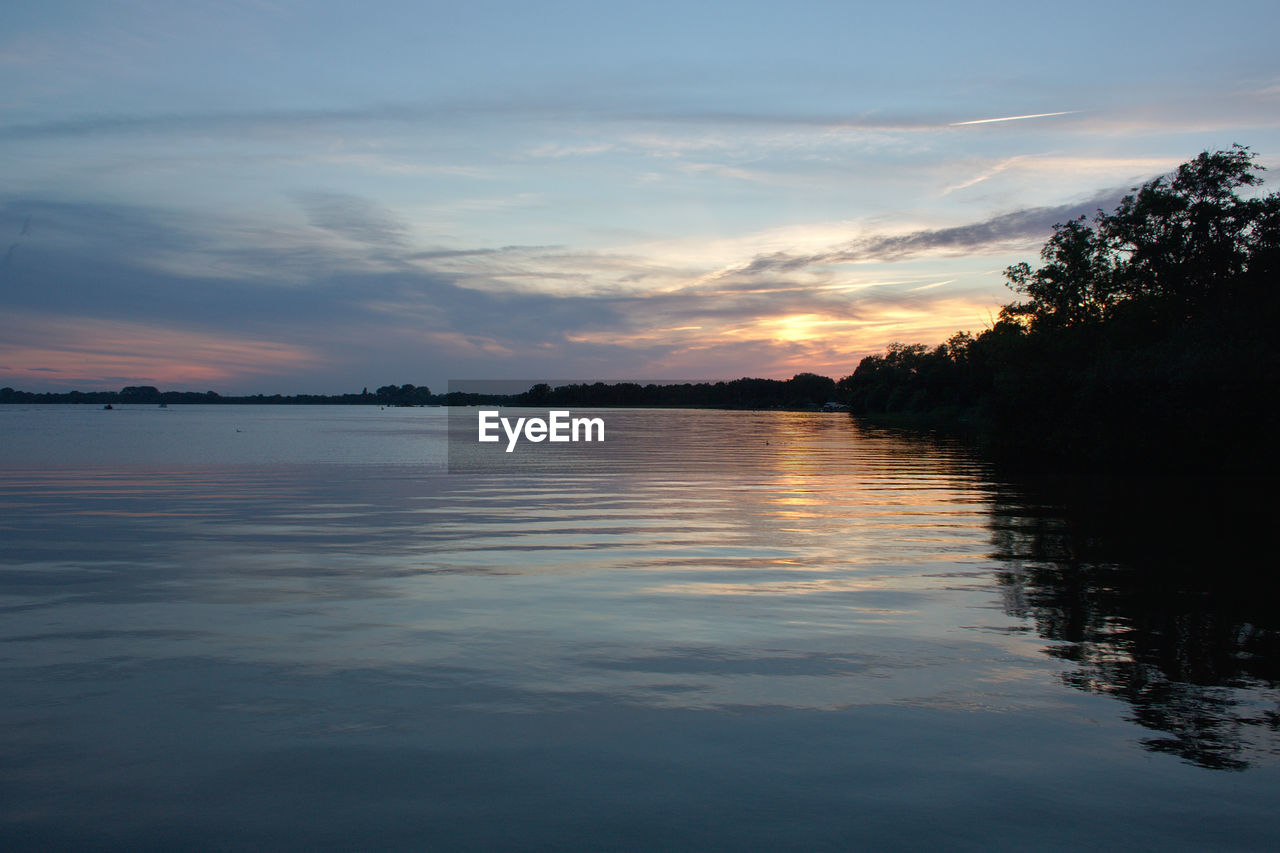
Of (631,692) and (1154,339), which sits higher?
(1154,339)

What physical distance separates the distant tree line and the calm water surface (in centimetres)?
2355

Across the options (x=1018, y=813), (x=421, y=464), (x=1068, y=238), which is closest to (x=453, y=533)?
(x=1018, y=813)

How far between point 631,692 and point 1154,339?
46.7m

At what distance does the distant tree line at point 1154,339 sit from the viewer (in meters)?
36.9

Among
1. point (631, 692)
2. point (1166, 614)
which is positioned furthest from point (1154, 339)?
point (631, 692)

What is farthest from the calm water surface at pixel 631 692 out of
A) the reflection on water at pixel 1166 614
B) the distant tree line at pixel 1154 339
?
the distant tree line at pixel 1154 339

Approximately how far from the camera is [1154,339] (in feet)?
151

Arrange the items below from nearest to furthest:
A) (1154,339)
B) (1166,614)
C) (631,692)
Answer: (631,692) < (1166,614) < (1154,339)

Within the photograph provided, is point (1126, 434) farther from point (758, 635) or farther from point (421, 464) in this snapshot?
point (758, 635)

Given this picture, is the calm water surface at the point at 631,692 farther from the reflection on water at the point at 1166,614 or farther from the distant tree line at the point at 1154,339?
the distant tree line at the point at 1154,339

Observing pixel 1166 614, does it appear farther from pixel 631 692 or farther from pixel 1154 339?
pixel 1154 339

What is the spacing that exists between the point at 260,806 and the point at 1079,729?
19.7ft

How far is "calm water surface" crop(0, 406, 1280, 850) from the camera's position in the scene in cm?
562

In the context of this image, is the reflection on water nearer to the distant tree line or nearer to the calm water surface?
the calm water surface
